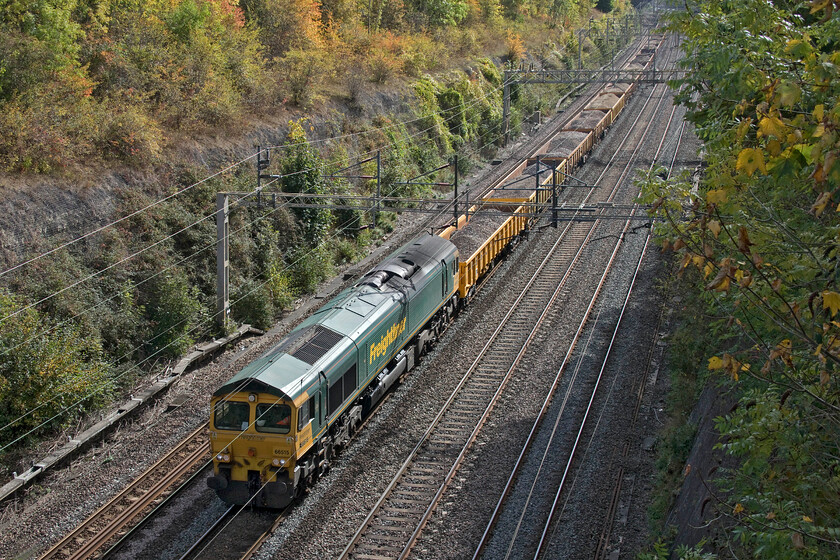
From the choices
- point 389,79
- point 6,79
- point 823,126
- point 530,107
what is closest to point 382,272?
point 6,79

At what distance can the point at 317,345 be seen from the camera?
14891mm

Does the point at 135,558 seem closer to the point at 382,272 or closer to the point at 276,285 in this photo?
the point at 382,272

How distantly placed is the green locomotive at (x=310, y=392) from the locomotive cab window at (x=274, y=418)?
2 cm

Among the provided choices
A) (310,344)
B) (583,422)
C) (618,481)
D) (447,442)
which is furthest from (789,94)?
(583,422)

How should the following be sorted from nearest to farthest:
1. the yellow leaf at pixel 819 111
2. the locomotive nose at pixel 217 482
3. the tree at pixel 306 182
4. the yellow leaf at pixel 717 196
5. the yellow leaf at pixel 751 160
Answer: the yellow leaf at pixel 819 111
the yellow leaf at pixel 751 160
the yellow leaf at pixel 717 196
the locomotive nose at pixel 217 482
the tree at pixel 306 182

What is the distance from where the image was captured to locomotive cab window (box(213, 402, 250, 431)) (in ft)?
44.1

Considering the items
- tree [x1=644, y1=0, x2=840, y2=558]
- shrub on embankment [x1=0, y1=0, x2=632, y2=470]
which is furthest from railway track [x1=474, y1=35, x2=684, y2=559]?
shrub on embankment [x1=0, y1=0, x2=632, y2=470]

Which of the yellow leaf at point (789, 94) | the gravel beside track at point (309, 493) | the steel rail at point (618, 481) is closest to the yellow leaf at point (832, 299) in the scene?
the yellow leaf at point (789, 94)

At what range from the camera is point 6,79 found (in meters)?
21.2

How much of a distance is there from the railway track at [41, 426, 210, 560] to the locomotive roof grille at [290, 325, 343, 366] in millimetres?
3555

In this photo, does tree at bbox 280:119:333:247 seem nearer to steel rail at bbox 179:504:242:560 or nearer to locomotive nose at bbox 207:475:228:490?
steel rail at bbox 179:504:242:560

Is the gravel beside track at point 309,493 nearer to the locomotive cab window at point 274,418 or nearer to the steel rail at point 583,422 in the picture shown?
the steel rail at point 583,422

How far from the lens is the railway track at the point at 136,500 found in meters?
13.0

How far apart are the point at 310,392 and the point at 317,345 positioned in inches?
53.6
